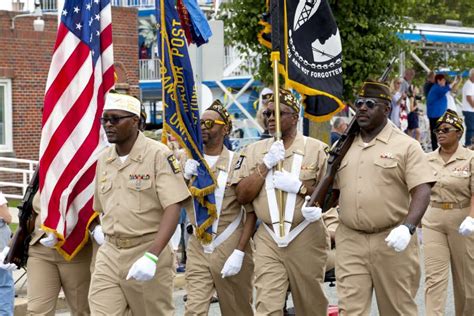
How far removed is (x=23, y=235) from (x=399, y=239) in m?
3.09

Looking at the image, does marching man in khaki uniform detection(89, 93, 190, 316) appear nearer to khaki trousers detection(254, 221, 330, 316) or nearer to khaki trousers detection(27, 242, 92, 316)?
khaki trousers detection(27, 242, 92, 316)

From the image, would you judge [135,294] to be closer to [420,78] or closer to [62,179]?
[62,179]

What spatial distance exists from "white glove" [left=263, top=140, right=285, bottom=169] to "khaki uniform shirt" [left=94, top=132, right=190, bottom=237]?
1.23 metres

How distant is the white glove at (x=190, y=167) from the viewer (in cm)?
994

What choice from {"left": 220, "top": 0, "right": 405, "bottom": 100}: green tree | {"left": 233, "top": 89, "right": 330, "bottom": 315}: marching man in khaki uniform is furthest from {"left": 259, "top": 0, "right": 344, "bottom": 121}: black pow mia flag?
{"left": 220, "top": 0, "right": 405, "bottom": 100}: green tree

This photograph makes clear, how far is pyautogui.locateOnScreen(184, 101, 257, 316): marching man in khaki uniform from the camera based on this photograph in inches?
389

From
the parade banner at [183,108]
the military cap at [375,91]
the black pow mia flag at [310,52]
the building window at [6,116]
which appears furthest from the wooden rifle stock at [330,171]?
the building window at [6,116]

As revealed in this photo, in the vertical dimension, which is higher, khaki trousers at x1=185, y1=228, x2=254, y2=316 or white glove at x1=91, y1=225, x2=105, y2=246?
white glove at x1=91, y1=225, x2=105, y2=246

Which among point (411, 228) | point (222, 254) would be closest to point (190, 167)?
point (222, 254)

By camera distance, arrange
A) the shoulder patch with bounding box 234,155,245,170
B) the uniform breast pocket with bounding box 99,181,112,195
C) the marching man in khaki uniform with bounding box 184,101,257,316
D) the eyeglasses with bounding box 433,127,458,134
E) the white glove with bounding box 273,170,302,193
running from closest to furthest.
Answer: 1. the uniform breast pocket with bounding box 99,181,112,195
2. the white glove with bounding box 273,170,302,193
3. the marching man in khaki uniform with bounding box 184,101,257,316
4. the shoulder patch with bounding box 234,155,245,170
5. the eyeglasses with bounding box 433,127,458,134

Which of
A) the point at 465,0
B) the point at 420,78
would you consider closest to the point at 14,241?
the point at 420,78

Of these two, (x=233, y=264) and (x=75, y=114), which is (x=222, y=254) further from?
(x=75, y=114)

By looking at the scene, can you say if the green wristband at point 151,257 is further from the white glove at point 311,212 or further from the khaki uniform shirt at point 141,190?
the white glove at point 311,212

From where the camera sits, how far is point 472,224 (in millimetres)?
10633
